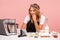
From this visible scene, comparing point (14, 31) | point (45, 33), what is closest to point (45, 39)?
point (45, 33)

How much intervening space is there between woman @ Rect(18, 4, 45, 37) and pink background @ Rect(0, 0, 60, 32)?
41cm

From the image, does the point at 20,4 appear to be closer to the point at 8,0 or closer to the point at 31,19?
the point at 8,0

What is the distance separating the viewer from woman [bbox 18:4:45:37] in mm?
1938

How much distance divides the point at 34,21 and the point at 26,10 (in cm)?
49

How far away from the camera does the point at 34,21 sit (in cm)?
195

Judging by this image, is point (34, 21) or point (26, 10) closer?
point (34, 21)

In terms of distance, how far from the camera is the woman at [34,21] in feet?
6.36

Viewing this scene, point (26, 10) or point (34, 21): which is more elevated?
point (26, 10)

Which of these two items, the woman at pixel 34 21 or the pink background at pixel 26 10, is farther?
the pink background at pixel 26 10

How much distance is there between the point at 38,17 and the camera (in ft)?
6.48

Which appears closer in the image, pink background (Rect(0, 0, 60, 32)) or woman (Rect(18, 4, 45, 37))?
woman (Rect(18, 4, 45, 37))

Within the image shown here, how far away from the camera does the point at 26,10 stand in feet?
7.89

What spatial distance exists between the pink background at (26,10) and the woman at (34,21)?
0.41m

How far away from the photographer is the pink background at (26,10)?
2.40m
